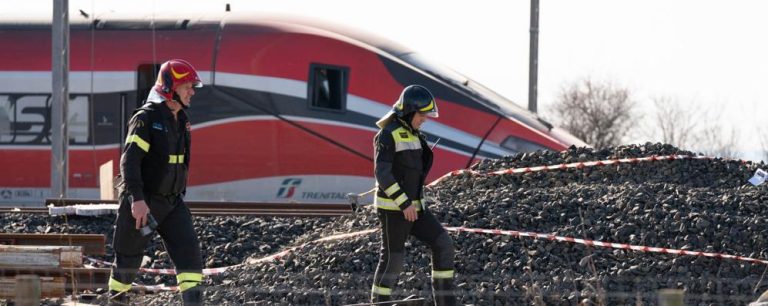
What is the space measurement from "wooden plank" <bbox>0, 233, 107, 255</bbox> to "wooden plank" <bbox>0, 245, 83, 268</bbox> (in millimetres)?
1741

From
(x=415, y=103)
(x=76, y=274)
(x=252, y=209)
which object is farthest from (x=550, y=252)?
(x=252, y=209)

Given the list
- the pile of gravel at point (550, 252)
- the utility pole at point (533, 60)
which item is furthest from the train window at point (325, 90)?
the utility pole at point (533, 60)

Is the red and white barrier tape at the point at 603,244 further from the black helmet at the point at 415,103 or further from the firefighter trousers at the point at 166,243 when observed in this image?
the firefighter trousers at the point at 166,243

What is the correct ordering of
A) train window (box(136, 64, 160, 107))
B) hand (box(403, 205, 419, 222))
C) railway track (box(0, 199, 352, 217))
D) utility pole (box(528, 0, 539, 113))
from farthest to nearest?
utility pole (box(528, 0, 539, 113)) < train window (box(136, 64, 160, 107)) < railway track (box(0, 199, 352, 217)) < hand (box(403, 205, 419, 222))

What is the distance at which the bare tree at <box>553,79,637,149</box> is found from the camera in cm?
5703

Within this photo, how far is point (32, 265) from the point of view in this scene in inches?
419

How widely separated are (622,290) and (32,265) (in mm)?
4528

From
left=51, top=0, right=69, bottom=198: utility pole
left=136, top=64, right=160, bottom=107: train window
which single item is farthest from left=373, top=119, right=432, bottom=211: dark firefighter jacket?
left=136, top=64, right=160, bottom=107: train window

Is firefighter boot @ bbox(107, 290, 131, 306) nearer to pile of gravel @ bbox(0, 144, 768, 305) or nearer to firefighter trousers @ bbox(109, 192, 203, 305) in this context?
firefighter trousers @ bbox(109, 192, 203, 305)

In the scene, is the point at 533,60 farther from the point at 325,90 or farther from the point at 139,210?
the point at 139,210

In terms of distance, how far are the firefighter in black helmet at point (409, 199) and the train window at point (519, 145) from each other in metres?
10.6

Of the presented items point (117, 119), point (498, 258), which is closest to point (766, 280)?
point (498, 258)

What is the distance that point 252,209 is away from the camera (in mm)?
17203

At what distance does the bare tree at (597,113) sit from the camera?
57.0m
